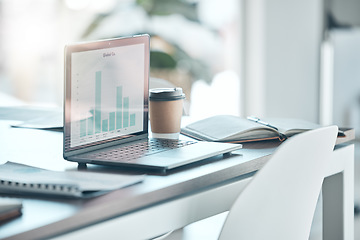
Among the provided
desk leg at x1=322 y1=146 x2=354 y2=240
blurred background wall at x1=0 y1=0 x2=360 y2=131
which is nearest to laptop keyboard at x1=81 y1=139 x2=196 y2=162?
desk leg at x1=322 y1=146 x2=354 y2=240

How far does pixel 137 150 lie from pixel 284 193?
353mm

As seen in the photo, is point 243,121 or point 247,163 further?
point 243,121

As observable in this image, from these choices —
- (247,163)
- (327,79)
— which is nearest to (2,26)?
(327,79)

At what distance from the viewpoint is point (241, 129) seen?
4.76 feet

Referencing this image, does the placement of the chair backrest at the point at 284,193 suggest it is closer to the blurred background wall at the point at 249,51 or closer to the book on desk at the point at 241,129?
the book on desk at the point at 241,129

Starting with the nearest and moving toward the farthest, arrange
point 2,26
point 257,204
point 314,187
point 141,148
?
1. point 257,204
2. point 314,187
3. point 141,148
4. point 2,26

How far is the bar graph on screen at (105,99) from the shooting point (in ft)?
3.98

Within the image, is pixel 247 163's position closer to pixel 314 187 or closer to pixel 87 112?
pixel 314 187

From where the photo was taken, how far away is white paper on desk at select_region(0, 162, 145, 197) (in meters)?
0.96

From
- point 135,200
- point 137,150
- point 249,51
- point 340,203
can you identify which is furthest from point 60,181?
point 249,51

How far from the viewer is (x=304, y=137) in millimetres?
1098

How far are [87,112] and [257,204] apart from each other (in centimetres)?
42

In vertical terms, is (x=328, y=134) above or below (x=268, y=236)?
above

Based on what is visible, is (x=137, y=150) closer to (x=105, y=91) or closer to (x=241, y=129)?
(x=105, y=91)
